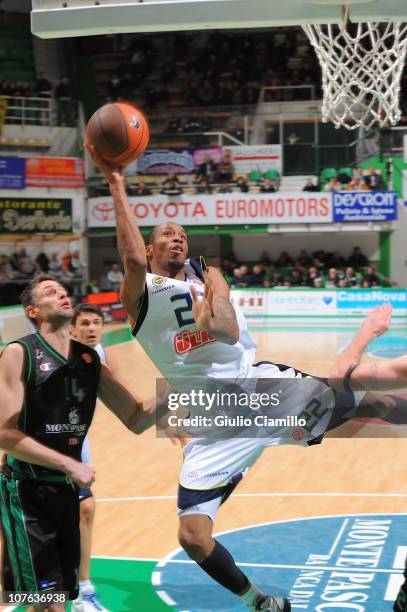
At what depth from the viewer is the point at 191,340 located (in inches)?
202

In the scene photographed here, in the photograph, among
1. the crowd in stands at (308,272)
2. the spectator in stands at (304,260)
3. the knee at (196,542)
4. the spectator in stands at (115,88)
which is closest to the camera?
the knee at (196,542)

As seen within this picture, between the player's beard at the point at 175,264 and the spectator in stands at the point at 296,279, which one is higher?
the player's beard at the point at 175,264

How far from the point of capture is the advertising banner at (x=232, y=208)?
27016mm

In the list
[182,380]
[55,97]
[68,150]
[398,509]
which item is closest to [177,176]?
[68,150]

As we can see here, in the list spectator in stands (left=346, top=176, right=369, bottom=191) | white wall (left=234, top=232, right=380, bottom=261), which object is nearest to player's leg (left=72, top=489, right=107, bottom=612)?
spectator in stands (left=346, top=176, right=369, bottom=191)

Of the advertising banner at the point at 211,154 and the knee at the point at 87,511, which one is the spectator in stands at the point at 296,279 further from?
the knee at the point at 87,511

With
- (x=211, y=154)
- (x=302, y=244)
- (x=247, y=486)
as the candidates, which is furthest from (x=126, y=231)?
(x=302, y=244)

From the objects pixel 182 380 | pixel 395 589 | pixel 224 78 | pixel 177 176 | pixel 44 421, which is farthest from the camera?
pixel 224 78

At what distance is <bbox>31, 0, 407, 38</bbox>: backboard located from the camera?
619 cm

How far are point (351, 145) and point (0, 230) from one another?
1103cm

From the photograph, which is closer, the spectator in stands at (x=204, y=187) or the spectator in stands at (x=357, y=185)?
the spectator in stands at (x=357, y=185)

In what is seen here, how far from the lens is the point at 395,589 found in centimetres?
573

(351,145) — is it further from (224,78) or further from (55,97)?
(55,97)

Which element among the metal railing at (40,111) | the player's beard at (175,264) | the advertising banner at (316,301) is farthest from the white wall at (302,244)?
the player's beard at (175,264)
